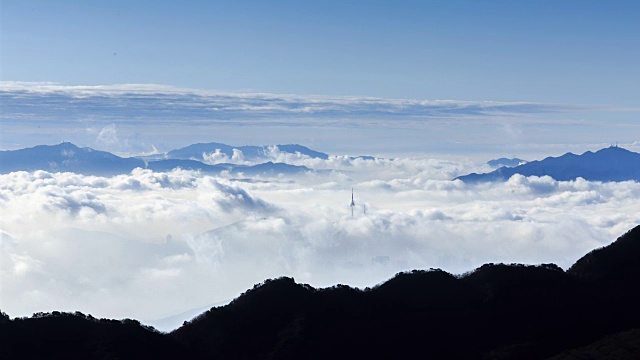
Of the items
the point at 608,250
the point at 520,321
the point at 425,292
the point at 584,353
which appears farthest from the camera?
the point at 608,250

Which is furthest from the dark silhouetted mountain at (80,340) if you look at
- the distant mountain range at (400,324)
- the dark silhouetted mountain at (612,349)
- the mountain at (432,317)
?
the dark silhouetted mountain at (612,349)

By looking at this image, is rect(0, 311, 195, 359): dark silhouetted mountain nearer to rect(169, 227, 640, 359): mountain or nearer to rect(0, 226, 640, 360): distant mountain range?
rect(0, 226, 640, 360): distant mountain range

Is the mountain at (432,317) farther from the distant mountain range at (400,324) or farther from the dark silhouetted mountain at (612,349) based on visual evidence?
the dark silhouetted mountain at (612,349)

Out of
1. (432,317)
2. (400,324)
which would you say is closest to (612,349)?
(432,317)

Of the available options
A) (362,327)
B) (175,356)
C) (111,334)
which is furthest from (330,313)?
(111,334)

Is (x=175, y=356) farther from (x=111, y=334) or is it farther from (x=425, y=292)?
(x=425, y=292)

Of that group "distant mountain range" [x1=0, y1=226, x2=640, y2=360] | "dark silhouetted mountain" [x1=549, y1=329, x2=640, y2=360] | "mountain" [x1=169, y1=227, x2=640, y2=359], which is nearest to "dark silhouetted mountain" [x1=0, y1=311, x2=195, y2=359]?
"distant mountain range" [x1=0, y1=226, x2=640, y2=360]

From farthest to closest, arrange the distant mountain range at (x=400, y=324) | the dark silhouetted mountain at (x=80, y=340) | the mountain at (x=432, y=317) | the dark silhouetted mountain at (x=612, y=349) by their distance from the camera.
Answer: the mountain at (x=432, y=317), the distant mountain range at (x=400, y=324), the dark silhouetted mountain at (x=80, y=340), the dark silhouetted mountain at (x=612, y=349)

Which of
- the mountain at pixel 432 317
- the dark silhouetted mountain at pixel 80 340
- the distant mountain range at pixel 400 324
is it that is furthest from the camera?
the mountain at pixel 432 317
